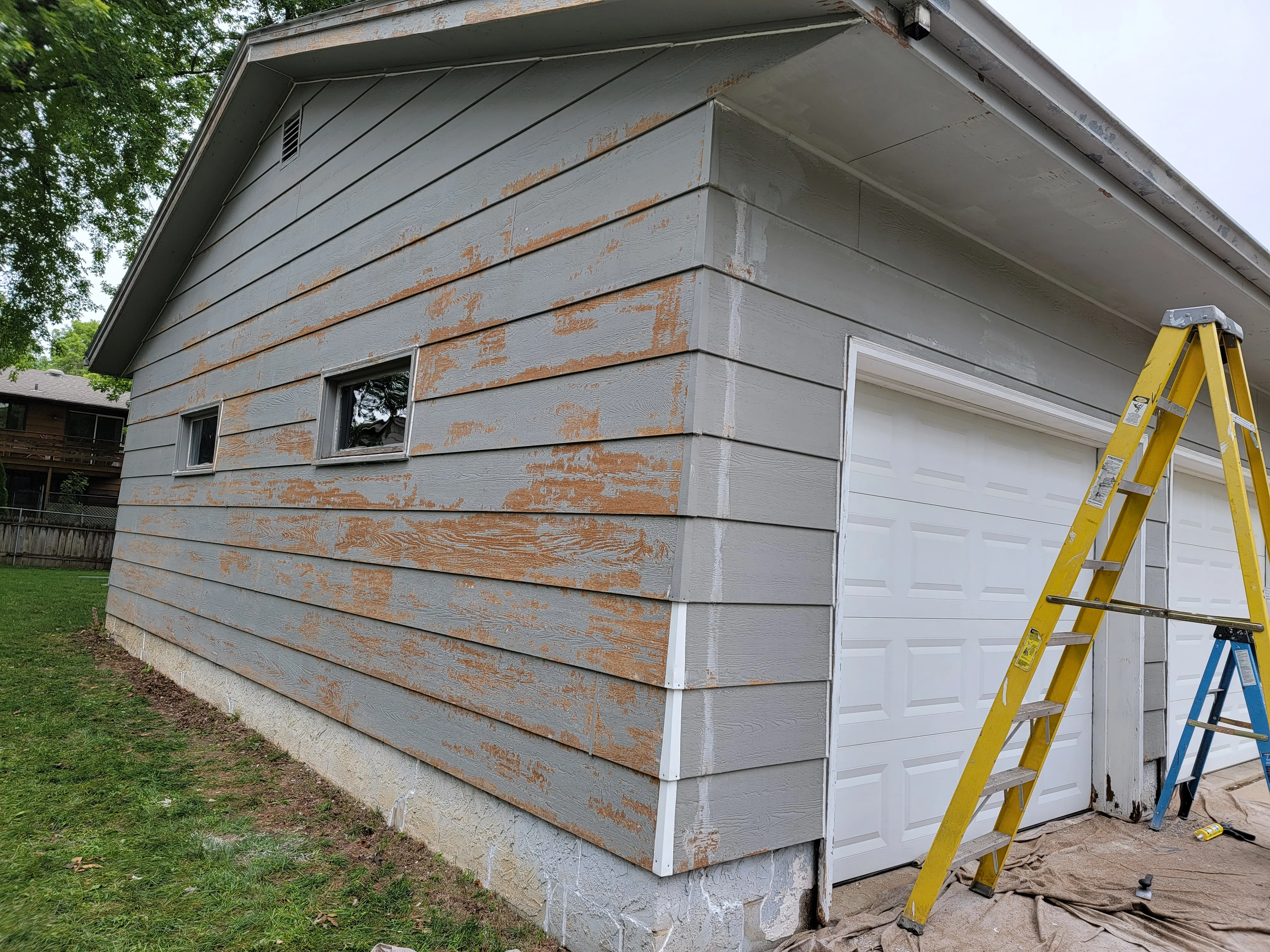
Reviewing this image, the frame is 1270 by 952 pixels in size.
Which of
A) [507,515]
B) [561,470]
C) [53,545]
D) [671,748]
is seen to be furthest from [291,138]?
[53,545]

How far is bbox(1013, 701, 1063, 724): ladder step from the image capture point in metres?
2.75

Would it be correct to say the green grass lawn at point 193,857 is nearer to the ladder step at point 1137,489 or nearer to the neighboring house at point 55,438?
the ladder step at point 1137,489

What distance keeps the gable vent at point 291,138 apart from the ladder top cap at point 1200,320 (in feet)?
17.6

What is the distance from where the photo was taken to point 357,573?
13.6ft

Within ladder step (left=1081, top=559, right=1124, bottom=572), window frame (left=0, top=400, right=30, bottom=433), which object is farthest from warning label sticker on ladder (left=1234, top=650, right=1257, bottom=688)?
window frame (left=0, top=400, right=30, bottom=433)

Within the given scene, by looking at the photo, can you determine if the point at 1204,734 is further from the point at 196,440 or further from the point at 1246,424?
the point at 196,440

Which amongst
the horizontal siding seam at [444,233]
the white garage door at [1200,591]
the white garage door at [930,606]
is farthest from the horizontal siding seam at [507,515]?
the white garage door at [1200,591]

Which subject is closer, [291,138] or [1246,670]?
[1246,670]

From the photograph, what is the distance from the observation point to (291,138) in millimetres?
5652

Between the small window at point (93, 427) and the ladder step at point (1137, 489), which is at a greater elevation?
the small window at point (93, 427)

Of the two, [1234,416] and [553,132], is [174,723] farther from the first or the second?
[1234,416]

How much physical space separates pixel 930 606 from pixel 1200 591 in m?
3.17

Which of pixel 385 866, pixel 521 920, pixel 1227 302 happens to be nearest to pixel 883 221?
pixel 1227 302

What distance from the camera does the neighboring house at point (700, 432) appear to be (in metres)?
2.50
